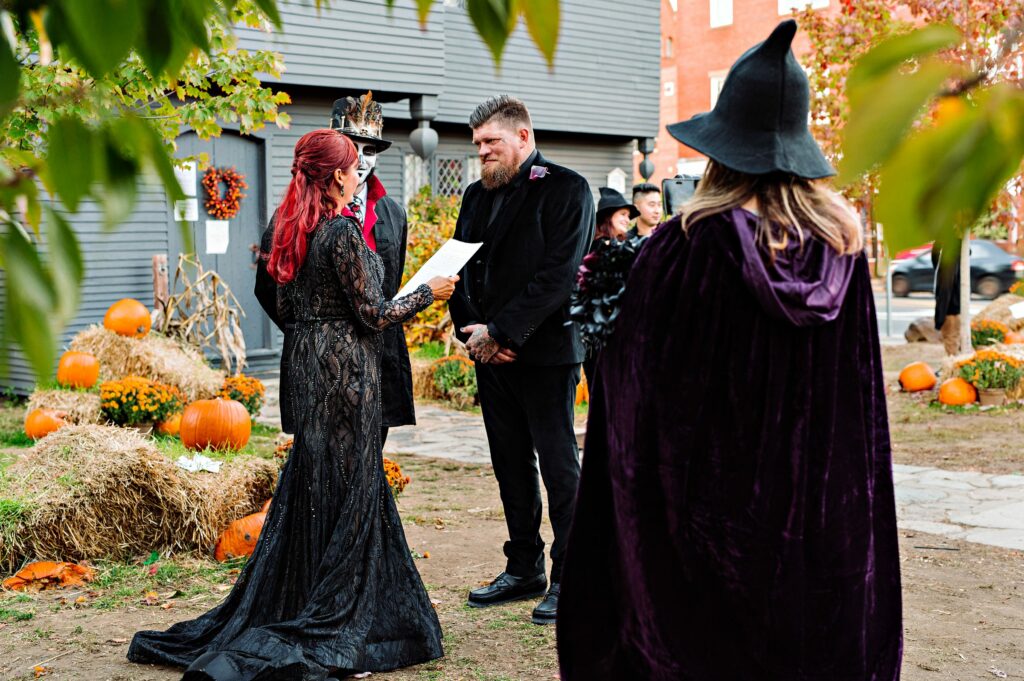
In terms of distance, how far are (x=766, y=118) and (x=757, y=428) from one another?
0.80m

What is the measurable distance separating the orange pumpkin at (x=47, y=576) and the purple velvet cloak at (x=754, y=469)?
11.6 ft

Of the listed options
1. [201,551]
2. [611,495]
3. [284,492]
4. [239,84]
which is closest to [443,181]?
[239,84]

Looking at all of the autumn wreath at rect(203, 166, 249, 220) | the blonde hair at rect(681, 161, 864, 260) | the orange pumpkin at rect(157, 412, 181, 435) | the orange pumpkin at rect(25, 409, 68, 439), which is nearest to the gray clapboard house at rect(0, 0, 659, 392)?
the autumn wreath at rect(203, 166, 249, 220)

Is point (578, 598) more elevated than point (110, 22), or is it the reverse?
point (110, 22)

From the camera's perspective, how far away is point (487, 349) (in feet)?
15.7

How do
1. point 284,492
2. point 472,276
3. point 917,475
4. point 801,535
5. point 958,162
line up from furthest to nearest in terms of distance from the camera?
point 917,475, point 472,276, point 284,492, point 801,535, point 958,162

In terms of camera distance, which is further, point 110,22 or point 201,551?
point 201,551

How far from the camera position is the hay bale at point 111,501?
5.59 meters

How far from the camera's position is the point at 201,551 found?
5836 millimetres

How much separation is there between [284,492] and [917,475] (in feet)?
17.1

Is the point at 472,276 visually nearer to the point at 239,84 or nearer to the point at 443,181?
the point at 239,84

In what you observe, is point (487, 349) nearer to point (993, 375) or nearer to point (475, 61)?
point (993, 375)

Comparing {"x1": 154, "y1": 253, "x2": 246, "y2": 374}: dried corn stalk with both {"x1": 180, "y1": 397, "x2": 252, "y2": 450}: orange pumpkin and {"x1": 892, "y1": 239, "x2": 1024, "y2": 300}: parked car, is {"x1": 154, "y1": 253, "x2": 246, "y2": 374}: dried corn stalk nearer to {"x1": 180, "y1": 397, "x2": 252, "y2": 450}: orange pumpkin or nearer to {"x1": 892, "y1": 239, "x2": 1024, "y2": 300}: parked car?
{"x1": 180, "y1": 397, "x2": 252, "y2": 450}: orange pumpkin

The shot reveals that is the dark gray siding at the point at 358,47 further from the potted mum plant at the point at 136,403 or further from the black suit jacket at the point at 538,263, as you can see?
the black suit jacket at the point at 538,263
